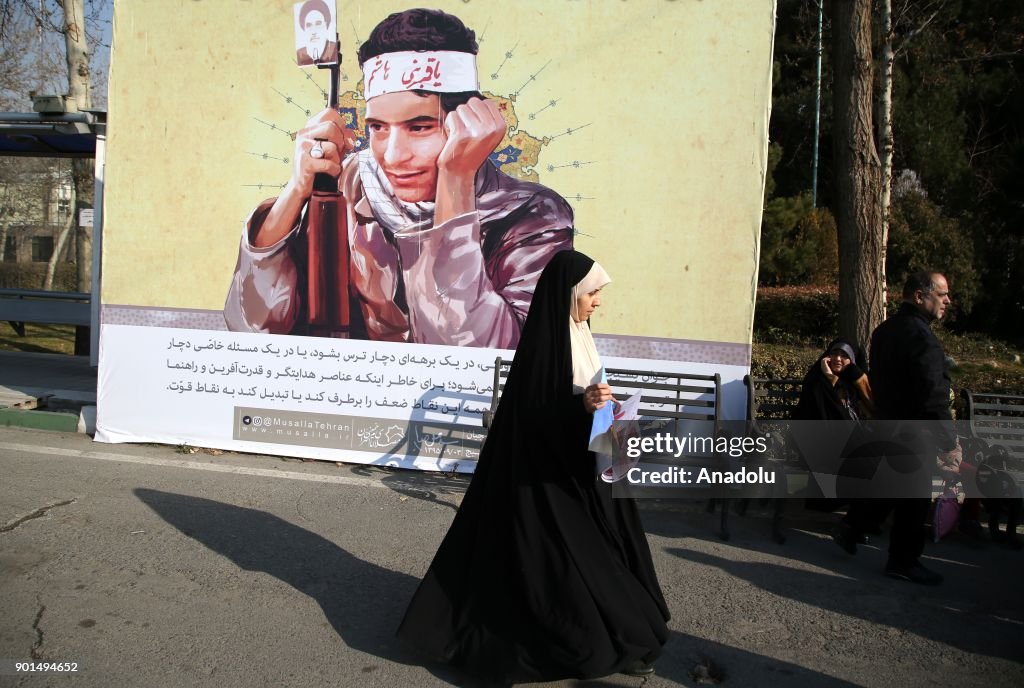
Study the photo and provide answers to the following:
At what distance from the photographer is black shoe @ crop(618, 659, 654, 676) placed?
354 centimetres

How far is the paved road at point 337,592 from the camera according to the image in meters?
3.66

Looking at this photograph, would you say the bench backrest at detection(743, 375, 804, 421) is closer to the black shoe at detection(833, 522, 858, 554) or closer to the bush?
the black shoe at detection(833, 522, 858, 554)

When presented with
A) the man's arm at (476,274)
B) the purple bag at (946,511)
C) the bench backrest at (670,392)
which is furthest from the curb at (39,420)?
the purple bag at (946,511)

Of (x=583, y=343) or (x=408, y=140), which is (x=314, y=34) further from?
(x=583, y=343)

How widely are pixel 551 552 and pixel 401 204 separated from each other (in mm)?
4165

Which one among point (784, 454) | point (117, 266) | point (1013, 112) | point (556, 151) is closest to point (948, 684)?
point (784, 454)

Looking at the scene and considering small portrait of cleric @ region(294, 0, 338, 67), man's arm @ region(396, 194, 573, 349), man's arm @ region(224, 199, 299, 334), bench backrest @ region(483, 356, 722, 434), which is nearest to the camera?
bench backrest @ region(483, 356, 722, 434)

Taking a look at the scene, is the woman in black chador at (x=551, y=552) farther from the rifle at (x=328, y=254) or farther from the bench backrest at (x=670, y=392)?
the rifle at (x=328, y=254)

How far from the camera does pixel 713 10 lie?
6.22m

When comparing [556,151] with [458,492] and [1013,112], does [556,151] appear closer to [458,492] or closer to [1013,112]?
[458,492]

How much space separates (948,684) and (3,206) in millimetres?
33151

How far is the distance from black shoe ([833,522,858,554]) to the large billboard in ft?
4.09

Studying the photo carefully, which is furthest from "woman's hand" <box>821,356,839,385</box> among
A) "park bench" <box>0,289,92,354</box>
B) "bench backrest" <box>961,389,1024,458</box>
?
"park bench" <box>0,289,92,354</box>

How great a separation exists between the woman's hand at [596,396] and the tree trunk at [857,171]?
5.16 meters
